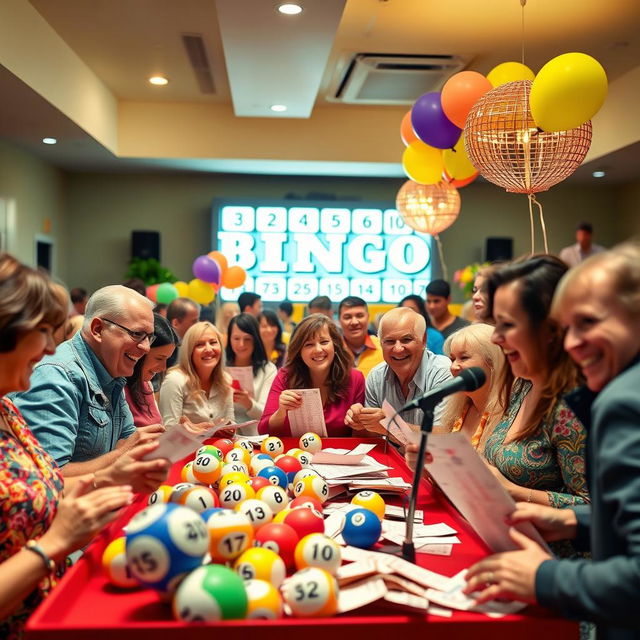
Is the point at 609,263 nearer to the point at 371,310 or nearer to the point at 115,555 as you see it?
the point at 115,555

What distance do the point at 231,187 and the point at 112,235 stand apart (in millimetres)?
2021

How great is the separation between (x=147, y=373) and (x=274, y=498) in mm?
1681

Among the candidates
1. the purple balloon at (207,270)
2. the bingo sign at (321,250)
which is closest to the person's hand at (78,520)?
the purple balloon at (207,270)

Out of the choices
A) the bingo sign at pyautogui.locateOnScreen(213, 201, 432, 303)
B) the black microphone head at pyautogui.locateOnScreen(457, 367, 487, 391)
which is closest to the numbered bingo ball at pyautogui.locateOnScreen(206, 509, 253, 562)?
the black microphone head at pyautogui.locateOnScreen(457, 367, 487, 391)

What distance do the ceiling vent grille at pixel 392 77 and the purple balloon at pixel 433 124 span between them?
2.44 m

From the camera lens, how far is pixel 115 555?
1.53m

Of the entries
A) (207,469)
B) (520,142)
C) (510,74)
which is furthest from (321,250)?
(207,469)

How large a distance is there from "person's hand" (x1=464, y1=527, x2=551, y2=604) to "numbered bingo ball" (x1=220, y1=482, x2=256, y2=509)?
722 mm

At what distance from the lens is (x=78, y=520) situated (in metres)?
1.59

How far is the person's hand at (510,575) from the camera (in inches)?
54.7

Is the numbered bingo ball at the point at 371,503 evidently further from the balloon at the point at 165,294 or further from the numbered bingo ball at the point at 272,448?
the balloon at the point at 165,294

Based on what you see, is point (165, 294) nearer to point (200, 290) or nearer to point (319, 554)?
point (200, 290)

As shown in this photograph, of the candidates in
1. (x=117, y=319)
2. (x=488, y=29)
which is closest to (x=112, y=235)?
(x=488, y=29)

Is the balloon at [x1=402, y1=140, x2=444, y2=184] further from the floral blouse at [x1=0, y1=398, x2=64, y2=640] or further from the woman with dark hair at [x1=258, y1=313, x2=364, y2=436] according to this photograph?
the floral blouse at [x1=0, y1=398, x2=64, y2=640]
